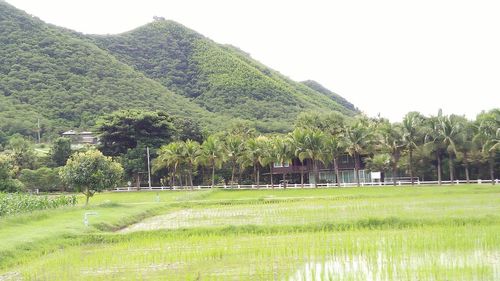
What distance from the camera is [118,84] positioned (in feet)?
369

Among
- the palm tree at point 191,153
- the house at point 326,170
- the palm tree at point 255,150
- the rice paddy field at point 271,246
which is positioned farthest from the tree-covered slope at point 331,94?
the rice paddy field at point 271,246

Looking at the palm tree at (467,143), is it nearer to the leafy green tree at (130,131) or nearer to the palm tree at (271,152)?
the palm tree at (271,152)

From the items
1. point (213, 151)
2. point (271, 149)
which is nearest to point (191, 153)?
point (213, 151)

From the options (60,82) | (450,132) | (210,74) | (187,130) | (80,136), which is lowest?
(450,132)

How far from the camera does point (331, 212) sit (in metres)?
29.6

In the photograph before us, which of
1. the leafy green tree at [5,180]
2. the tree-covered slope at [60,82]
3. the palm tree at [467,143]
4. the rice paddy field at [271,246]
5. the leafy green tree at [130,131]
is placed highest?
the tree-covered slope at [60,82]

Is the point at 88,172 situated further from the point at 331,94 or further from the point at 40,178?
the point at 331,94

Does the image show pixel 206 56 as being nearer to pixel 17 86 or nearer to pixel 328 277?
pixel 17 86

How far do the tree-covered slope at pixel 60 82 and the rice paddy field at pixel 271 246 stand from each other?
74.5 m

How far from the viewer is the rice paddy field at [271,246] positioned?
15.0 metres

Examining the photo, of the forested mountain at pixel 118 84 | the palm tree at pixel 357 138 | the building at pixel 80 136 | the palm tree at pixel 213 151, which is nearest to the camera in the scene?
the palm tree at pixel 357 138

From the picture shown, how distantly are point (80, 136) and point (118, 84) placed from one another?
2129 centimetres

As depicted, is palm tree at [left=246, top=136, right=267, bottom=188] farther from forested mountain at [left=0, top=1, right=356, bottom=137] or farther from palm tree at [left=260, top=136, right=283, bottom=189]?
forested mountain at [left=0, top=1, right=356, bottom=137]

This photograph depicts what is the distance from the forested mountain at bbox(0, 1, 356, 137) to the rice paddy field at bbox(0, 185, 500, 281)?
70413mm
